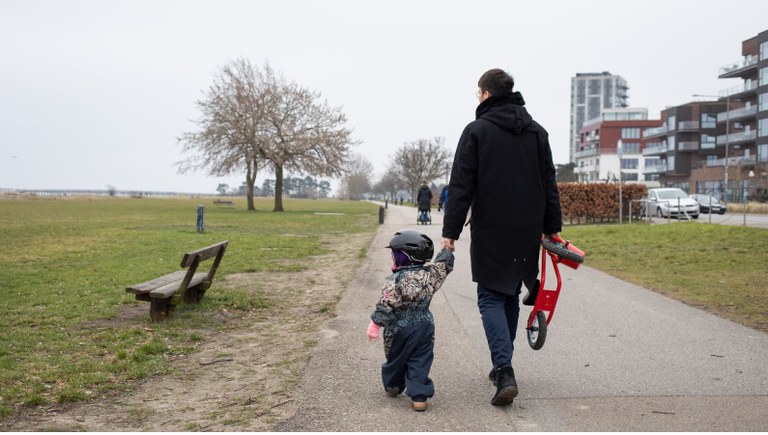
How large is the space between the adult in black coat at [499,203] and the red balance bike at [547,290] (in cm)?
18

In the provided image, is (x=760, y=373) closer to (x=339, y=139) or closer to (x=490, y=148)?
(x=490, y=148)

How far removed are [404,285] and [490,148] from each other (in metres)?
1.01

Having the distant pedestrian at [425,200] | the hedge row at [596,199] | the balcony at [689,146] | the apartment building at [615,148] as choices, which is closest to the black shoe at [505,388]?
the distant pedestrian at [425,200]

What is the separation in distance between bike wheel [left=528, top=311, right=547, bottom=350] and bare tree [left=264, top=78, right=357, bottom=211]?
44442 millimetres

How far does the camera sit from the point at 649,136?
9806cm

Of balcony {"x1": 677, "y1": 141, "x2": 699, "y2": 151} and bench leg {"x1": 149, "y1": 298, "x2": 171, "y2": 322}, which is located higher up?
balcony {"x1": 677, "y1": 141, "x2": 699, "y2": 151}

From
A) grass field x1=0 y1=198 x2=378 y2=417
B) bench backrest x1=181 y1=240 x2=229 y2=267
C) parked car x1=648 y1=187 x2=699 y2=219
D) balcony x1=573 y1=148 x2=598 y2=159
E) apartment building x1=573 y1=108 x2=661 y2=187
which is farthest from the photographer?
balcony x1=573 y1=148 x2=598 y2=159

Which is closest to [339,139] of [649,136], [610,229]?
[610,229]

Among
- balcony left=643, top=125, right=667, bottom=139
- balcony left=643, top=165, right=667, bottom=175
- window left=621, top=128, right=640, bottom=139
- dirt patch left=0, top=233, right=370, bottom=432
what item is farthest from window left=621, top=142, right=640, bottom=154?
dirt patch left=0, top=233, right=370, bottom=432

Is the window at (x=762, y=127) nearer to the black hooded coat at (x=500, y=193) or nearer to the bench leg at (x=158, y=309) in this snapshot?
the bench leg at (x=158, y=309)

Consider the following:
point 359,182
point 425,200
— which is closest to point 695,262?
point 425,200

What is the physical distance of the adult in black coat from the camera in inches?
169

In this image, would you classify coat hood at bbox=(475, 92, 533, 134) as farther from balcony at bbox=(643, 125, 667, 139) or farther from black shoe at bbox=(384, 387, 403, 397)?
balcony at bbox=(643, 125, 667, 139)

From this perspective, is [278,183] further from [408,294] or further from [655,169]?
[655,169]
